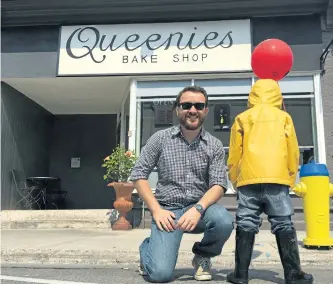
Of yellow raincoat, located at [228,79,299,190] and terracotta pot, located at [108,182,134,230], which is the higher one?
yellow raincoat, located at [228,79,299,190]

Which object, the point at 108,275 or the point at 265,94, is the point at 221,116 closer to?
the point at 265,94

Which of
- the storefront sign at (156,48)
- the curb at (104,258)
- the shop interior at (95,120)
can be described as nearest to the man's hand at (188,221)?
the curb at (104,258)

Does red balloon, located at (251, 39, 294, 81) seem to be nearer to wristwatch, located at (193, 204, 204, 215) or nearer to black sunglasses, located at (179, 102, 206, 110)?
black sunglasses, located at (179, 102, 206, 110)

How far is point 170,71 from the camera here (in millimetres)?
7742

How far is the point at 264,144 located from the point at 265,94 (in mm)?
444

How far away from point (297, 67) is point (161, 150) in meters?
5.35

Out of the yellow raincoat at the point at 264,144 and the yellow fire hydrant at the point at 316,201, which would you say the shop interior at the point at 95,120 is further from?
the yellow raincoat at the point at 264,144

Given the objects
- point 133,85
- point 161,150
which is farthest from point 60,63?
point 161,150

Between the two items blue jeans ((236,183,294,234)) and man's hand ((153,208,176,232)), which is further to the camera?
blue jeans ((236,183,294,234))

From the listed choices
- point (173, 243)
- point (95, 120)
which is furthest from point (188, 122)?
point (95, 120)

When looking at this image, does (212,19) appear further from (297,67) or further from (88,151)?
(88,151)

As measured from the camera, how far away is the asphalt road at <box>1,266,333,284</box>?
3094 millimetres

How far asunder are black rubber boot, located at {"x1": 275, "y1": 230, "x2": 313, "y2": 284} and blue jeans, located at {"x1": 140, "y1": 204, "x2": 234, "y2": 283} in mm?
393

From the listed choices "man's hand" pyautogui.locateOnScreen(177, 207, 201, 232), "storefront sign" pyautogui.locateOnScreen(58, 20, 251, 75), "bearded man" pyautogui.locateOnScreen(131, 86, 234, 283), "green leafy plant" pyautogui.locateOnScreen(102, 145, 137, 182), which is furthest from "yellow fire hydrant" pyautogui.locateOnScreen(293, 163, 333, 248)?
"storefront sign" pyautogui.locateOnScreen(58, 20, 251, 75)
